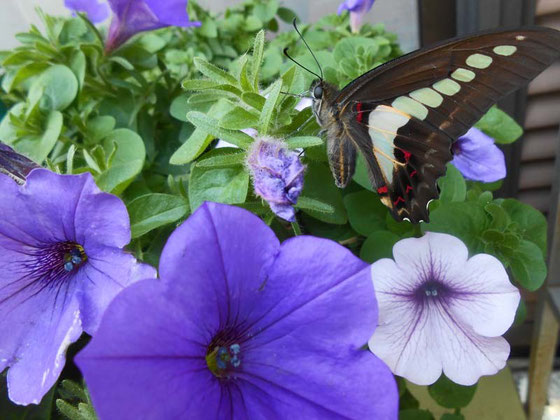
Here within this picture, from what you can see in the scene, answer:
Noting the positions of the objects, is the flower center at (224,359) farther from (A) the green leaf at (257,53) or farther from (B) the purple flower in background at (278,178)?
(A) the green leaf at (257,53)

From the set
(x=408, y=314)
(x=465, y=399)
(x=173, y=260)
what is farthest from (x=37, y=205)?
(x=465, y=399)

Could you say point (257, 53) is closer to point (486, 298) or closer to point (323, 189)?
point (323, 189)

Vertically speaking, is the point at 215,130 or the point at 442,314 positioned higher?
the point at 215,130

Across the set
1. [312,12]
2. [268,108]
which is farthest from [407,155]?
[312,12]

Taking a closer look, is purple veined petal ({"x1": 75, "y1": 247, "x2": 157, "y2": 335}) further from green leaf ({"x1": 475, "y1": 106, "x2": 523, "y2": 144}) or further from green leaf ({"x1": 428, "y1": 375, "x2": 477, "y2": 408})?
green leaf ({"x1": 475, "y1": 106, "x2": 523, "y2": 144})

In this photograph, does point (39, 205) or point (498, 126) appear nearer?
point (39, 205)
